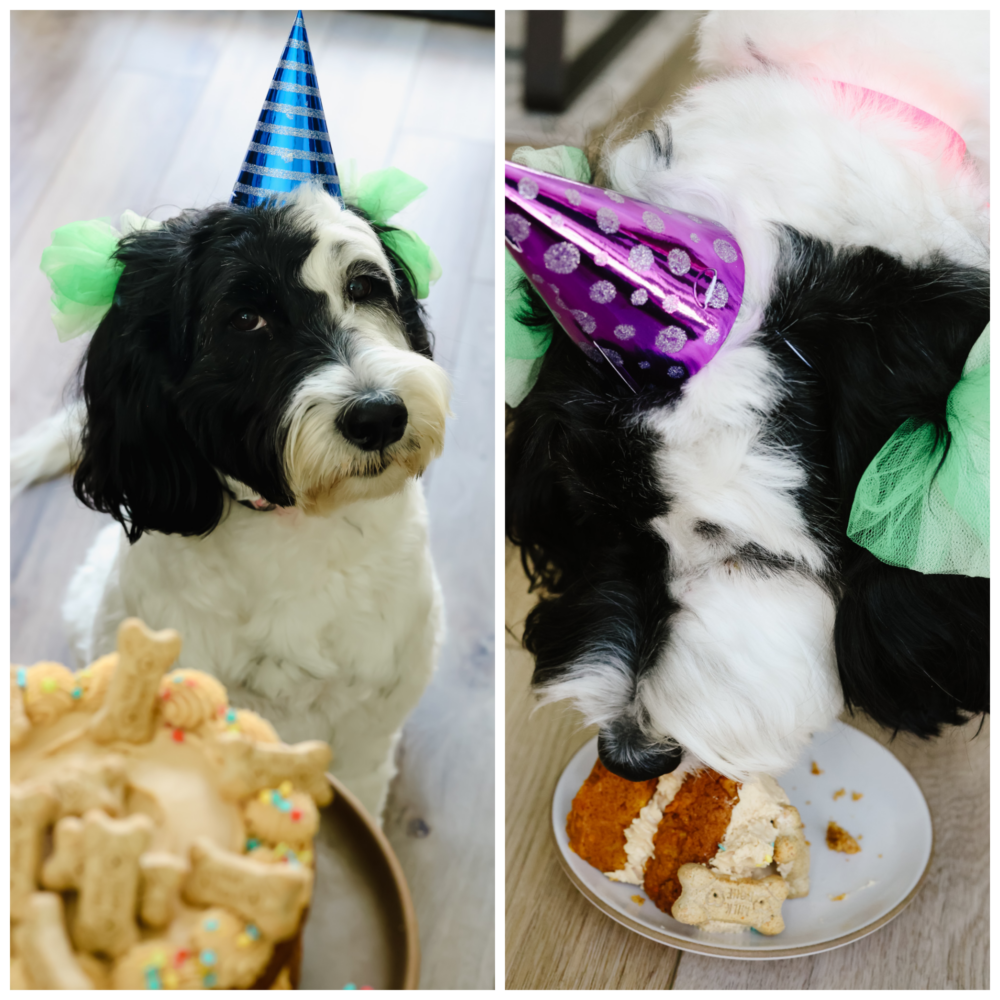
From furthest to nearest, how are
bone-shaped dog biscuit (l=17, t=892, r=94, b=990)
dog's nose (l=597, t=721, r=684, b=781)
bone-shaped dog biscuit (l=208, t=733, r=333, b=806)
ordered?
dog's nose (l=597, t=721, r=684, b=781), bone-shaped dog biscuit (l=208, t=733, r=333, b=806), bone-shaped dog biscuit (l=17, t=892, r=94, b=990)

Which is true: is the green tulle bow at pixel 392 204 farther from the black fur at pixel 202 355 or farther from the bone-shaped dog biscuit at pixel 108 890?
the bone-shaped dog biscuit at pixel 108 890

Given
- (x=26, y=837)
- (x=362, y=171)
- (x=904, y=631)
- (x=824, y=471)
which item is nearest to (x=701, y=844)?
(x=904, y=631)

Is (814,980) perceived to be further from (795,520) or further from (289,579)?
(289,579)

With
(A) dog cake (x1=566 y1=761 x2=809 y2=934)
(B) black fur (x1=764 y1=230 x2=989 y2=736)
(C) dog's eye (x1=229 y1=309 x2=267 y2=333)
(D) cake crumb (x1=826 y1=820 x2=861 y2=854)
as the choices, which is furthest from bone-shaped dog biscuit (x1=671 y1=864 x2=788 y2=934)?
(C) dog's eye (x1=229 y1=309 x2=267 y2=333)

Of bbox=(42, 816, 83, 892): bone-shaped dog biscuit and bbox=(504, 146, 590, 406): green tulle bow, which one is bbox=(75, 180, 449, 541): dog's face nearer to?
bbox=(504, 146, 590, 406): green tulle bow

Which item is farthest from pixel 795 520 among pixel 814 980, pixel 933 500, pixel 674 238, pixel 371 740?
pixel 371 740

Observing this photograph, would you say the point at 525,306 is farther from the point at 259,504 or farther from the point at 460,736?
the point at 460,736

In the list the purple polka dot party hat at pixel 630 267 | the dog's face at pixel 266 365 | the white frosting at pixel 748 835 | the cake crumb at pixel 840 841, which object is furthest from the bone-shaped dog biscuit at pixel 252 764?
the cake crumb at pixel 840 841
